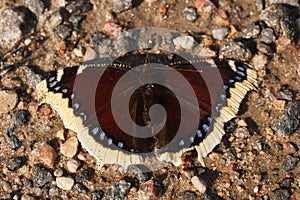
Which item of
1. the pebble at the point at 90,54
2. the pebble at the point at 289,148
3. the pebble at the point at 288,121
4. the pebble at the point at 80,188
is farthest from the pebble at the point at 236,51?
the pebble at the point at 80,188

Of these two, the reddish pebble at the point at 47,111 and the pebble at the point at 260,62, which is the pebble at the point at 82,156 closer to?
the reddish pebble at the point at 47,111

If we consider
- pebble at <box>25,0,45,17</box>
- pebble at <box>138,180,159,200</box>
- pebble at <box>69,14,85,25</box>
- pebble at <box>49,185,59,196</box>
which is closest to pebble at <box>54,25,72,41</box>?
pebble at <box>69,14,85,25</box>

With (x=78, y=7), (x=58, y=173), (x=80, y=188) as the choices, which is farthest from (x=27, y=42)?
(x=80, y=188)

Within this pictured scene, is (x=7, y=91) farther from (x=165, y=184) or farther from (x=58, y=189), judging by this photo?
(x=165, y=184)

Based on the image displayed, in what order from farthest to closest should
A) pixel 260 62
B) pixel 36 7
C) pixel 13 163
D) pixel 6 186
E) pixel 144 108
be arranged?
pixel 36 7, pixel 260 62, pixel 13 163, pixel 6 186, pixel 144 108

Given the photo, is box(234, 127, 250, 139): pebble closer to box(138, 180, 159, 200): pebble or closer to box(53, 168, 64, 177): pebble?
box(138, 180, 159, 200): pebble

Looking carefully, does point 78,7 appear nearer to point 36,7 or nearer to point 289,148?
point 36,7
